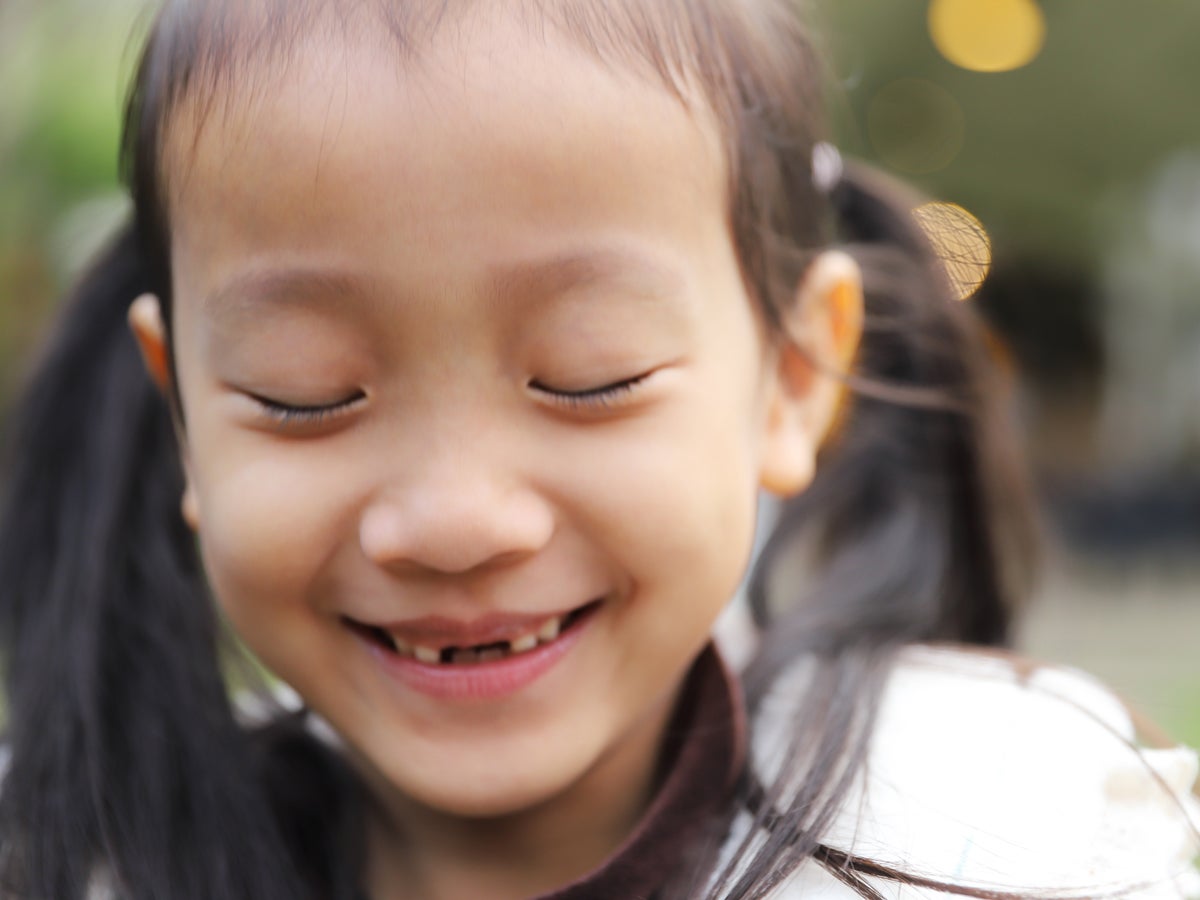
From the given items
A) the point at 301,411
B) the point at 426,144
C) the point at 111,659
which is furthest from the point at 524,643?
the point at 111,659

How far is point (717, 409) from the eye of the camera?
0.90m

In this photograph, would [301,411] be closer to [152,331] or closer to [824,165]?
[152,331]

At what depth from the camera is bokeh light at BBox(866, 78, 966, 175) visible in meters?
6.84

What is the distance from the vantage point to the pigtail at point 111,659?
107 cm

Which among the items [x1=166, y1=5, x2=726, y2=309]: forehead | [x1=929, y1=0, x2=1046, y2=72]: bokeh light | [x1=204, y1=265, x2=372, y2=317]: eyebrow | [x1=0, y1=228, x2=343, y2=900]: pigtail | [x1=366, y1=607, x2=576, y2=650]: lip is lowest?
[x1=929, y1=0, x2=1046, y2=72]: bokeh light

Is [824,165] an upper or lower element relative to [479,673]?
upper

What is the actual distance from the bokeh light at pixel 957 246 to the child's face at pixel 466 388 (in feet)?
2.01

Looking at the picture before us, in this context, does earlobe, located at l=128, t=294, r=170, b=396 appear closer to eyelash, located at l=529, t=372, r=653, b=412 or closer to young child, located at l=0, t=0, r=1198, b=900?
young child, located at l=0, t=0, r=1198, b=900

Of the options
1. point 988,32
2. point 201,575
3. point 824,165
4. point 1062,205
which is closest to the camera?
point 824,165

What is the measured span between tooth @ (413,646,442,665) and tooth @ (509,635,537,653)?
2.2 inches

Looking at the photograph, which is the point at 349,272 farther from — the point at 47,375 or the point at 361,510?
the point at 47,375

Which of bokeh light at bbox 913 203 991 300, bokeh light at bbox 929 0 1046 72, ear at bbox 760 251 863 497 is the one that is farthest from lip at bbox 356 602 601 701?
bokeh light at bbox 929 0 1046 72

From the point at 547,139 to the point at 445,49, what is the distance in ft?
0.29

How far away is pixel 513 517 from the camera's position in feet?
2.62
